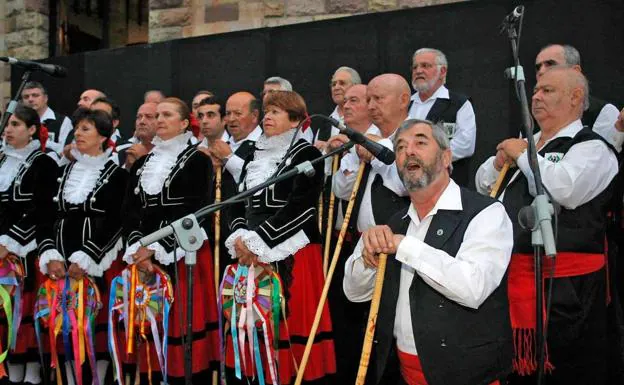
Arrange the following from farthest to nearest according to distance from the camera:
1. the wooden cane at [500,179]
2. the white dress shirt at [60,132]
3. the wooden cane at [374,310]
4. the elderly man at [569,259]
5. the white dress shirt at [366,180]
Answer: the white dress shirt at [60,132]
the white dress shirt at [366,180]
the wooden cane at [500,179]
the elderly man at [569,259]
the wooden cane at [374,310]

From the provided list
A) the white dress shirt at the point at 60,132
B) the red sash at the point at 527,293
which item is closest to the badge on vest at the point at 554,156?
the red sash at the point at 527,293

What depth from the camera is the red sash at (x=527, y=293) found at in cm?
362

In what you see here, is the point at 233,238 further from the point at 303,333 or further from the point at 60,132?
the point at 60,132

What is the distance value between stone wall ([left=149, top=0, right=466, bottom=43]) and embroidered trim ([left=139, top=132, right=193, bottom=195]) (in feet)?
9.87

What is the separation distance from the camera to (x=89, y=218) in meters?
4.91

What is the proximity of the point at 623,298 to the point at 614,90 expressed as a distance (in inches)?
55.5

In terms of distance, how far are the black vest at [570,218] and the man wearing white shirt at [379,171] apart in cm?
64

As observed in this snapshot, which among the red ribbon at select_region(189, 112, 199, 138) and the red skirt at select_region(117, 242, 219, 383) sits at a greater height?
the red ribbon at select_region(189, 112, 199, 138)

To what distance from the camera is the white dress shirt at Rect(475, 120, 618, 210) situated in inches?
137

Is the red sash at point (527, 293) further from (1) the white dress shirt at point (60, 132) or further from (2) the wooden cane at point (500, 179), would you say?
(1) the white dress shirt at point (60, 132)

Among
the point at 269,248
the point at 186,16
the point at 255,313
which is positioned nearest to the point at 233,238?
the point at 269,248

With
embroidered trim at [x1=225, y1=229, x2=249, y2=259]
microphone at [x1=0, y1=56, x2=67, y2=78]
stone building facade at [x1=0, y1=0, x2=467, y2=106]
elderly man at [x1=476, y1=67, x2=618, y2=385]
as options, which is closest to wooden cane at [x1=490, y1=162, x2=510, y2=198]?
Answer: elderly man at [x1=476, y1=67, x2=618, y2=385]

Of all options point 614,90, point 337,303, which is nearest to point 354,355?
point 337,303

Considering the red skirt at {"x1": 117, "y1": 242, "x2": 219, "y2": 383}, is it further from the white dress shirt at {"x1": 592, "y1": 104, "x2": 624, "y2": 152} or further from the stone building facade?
the stone building facade
